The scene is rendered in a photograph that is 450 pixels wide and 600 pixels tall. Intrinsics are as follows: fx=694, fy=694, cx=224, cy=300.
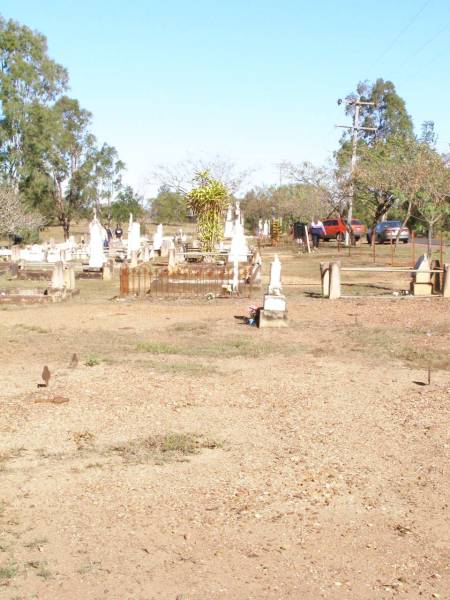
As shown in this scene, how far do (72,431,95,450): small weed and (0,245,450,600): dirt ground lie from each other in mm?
28

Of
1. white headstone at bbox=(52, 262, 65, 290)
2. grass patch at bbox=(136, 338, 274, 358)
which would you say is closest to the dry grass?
grass patch at bbox=(136, 338, 274, 358)

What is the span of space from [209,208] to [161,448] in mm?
22174

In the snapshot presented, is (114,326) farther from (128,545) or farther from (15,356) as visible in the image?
(128,545)

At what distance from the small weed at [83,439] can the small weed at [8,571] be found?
2.04 metres

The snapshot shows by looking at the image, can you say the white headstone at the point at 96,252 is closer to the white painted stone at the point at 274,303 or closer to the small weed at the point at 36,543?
the white painted stone at the point at 274,303

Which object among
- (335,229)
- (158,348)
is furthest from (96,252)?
(335,229)

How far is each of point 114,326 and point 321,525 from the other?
832cm

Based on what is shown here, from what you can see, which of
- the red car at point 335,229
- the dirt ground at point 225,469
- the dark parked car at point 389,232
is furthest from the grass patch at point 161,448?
the red car at point 335,229

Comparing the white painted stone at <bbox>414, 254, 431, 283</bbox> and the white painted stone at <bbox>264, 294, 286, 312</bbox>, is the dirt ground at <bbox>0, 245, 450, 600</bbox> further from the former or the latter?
the white painted stone at <bbox>414, 254, 431, 283</bbox>

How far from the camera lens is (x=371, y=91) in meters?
59.4

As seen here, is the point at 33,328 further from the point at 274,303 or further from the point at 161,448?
the point at 161,448

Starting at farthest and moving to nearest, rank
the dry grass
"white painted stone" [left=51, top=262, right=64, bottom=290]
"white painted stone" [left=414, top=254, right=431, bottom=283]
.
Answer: "white painted stone" [left=414, top=254, right=431, bottom=283] < "white painted stone" [left=51, top=262, right=64, bottom=290] < the dry grass

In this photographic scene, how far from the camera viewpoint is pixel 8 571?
401cm

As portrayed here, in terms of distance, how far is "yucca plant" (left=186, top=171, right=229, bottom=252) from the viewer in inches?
1077
